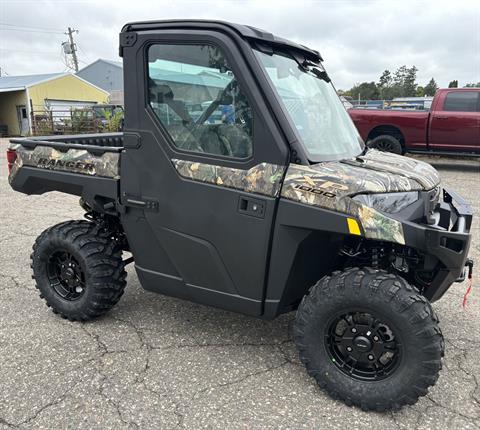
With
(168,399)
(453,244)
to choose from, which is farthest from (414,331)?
(168,399)

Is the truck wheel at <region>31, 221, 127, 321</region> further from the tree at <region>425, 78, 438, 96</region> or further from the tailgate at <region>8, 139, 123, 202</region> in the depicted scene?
the tree at <region>425, 78, 438, 96</region>

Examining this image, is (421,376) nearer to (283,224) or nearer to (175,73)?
(283,224)

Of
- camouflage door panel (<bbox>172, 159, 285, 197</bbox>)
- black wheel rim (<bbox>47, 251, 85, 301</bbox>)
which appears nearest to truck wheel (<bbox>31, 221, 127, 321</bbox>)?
black wheel rim (<bbox>47, 251, 85, 301</bbox>)

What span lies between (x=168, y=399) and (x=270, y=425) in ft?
2.05

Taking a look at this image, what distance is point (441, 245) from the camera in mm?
2404

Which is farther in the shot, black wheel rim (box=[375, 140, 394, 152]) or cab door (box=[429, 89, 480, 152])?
black wheel rim (box=[375, 140, 394, 152])

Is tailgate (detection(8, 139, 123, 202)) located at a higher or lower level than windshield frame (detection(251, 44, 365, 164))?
lower

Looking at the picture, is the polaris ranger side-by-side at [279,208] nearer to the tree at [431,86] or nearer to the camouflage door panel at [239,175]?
the camouflage door panel at [239,175]

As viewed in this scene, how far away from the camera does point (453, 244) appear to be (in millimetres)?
2432

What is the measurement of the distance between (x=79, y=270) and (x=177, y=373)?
47.7 inches

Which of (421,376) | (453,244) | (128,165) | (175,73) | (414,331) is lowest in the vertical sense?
(421,376)

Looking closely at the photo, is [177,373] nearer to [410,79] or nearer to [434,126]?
[434,126]

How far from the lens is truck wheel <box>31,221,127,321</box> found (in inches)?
136

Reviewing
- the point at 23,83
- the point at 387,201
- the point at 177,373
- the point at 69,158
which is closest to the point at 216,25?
the point at 387,201
